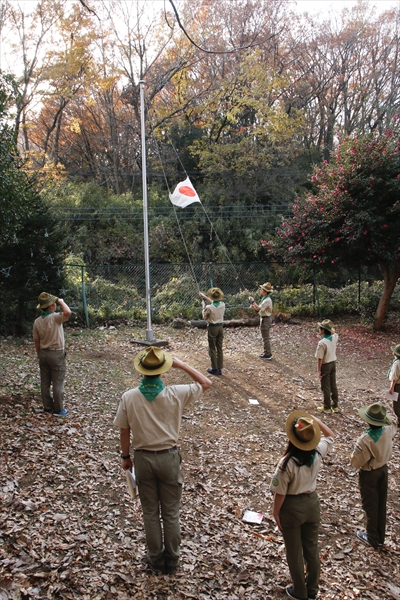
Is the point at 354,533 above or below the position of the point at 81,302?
below

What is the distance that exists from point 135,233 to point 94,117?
372 inches

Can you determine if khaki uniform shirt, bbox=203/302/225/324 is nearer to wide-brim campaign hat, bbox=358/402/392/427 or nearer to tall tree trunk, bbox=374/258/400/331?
wide-brim campaign hat, bbox=358/402/392/427

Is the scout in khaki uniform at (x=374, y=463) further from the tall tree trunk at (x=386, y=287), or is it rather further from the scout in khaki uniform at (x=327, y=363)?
the tall tree trunk at (x=386, y=287)

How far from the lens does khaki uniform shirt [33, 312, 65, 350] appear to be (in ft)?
21.8

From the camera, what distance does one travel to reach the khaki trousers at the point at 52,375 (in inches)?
265

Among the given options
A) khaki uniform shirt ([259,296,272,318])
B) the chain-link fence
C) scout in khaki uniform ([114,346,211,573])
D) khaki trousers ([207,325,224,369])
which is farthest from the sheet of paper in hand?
the chain-link fence

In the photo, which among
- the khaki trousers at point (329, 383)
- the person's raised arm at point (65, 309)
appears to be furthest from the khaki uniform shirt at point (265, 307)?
the person's raised arm at point (65, 309)

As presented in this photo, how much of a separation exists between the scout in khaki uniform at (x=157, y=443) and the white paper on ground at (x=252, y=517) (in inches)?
49.6

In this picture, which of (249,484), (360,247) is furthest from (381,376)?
(249,484)

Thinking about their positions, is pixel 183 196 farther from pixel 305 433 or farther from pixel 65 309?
pixel 305 433

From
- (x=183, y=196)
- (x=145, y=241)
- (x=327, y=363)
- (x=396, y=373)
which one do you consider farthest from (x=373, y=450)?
(x=183, y=196)

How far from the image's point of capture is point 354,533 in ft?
15.9

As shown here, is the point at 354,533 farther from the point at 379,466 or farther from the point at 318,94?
the point at 318,94

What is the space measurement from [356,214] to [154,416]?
12085 mm
